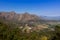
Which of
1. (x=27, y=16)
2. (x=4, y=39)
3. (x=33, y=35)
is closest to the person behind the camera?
(x=4, y=39)

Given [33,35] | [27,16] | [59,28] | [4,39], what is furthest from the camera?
[27,16]

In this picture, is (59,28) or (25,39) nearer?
(25,39)

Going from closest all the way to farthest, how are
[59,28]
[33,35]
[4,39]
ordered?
[4,39] → [33,35] → [59,28]

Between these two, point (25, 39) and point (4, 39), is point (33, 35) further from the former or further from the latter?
point (4, 39)

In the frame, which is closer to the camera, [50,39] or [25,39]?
[25,39]

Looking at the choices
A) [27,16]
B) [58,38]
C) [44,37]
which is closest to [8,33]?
[44,37]

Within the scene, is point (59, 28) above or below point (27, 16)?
above

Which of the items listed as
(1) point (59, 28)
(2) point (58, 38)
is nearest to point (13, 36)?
(2) point (58, 38)

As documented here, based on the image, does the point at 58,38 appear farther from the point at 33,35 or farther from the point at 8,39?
the point at 8,39

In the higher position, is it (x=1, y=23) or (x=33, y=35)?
(x=1, y=23)
